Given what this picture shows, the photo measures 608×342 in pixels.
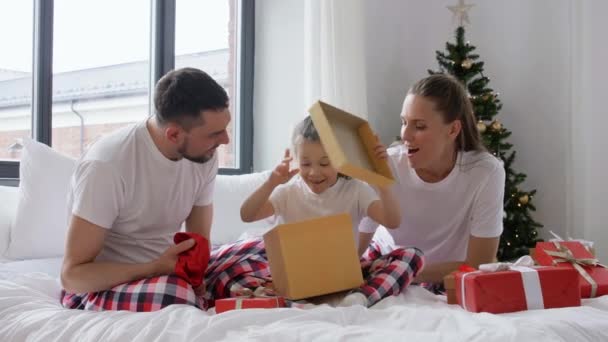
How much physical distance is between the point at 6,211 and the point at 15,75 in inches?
32.8

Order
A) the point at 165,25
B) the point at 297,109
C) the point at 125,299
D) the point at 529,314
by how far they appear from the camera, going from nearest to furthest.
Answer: the point at 529,314
the point at 125,299
the point at 165,25
the point at 297,109

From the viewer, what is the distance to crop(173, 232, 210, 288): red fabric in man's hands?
1431 mm

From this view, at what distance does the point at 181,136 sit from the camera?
1522mm

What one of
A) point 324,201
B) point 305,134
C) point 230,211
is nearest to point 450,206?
point 324,201

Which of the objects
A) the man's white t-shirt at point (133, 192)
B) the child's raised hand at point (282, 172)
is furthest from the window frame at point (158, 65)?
the child's raised hand at point (282, 172)

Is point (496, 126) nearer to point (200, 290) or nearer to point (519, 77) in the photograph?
point (519, 77)

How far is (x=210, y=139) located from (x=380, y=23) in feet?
8.58

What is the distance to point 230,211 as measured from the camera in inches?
100

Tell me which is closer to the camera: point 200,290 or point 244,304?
point 244,304

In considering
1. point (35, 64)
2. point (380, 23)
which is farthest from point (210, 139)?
point (380, 23)

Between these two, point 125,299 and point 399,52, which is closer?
point 125,299

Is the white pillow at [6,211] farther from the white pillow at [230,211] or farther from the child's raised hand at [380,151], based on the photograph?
the child's raised hand at [380,151]

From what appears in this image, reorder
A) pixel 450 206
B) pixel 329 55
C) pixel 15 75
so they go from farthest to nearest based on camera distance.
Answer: pixel 329 55
pixel 15 75
pixel 450 206

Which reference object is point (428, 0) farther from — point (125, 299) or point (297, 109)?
point (125, 299)
